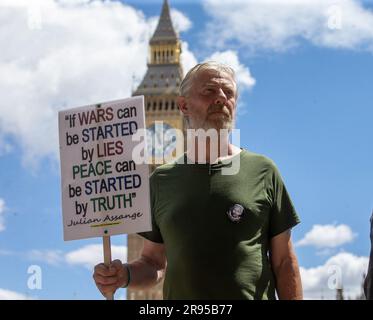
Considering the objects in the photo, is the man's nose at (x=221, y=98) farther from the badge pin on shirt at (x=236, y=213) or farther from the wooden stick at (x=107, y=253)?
the wooden stick at (x=107, y=253)

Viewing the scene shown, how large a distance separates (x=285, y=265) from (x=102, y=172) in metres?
1.16

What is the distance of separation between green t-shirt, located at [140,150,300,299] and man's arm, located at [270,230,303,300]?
46 millimetres

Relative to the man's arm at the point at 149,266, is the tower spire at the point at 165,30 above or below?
above

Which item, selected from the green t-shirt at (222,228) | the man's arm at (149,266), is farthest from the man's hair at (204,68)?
the man's arm at (149,266)

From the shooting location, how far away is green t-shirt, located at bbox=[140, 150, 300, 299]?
393cm

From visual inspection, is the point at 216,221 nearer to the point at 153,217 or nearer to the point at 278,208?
the point at 278,208

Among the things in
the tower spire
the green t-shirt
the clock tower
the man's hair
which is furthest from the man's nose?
the tower spire

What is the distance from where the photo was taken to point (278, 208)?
13.4 ft

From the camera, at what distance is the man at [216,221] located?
3943 millimetres

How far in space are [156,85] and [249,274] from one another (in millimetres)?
56096

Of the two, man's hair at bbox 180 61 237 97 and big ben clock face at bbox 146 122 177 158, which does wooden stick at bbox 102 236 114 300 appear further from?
big ben clock face at bbox 146 122 177 158

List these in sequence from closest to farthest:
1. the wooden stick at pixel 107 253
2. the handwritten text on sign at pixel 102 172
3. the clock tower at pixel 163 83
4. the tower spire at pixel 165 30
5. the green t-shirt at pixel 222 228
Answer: the green t-shirt at pixel 222 228 → the wooden stick at pixel 107 253 → the handwritten text on sign at pixel 102 172 → the clock tower at pixel 163 83 → the tower spire at pixel 165 30
